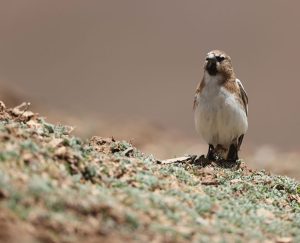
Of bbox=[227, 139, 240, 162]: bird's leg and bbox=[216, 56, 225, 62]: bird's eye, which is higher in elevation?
bbox=[216, 56, 225, 62]: bird's eye

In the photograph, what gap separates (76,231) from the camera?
646 centimetres

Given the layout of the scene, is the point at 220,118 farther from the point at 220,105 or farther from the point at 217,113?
the point at 220,105

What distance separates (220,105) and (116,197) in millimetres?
4960

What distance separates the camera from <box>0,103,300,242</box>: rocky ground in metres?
6.52

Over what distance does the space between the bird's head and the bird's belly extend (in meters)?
0.40

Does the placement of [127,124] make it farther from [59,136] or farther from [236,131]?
[59,136]

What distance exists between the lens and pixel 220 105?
12.2 m

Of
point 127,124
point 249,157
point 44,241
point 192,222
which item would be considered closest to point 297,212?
point 192,222

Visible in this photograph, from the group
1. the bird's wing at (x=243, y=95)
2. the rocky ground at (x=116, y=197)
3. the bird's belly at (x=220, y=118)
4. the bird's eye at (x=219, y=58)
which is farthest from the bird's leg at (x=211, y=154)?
the rocky ground at (x=116, y=197)

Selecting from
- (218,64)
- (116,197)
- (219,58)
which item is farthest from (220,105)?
(116,197)

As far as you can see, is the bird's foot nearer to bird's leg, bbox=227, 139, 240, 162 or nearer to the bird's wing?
bird's leg, bbox=227, 139, 240, 162

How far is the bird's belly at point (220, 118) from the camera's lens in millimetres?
12227

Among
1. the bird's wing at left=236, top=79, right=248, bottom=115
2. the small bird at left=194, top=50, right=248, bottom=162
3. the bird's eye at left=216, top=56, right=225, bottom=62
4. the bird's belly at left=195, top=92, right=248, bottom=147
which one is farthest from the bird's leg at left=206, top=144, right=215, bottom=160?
the bird's eye at left=216, top=56, right=225, bottom=62

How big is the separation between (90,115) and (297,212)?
25248mm
